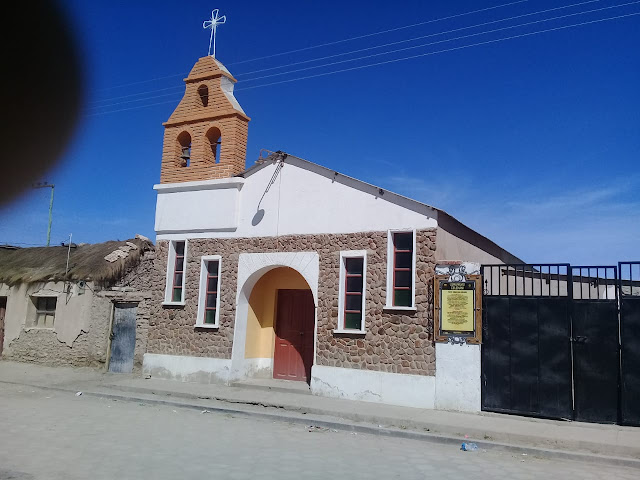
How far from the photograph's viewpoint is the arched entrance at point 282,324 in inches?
591

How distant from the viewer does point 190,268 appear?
1538cm

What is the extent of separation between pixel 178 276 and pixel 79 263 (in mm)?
5190

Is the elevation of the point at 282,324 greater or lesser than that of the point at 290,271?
lesser

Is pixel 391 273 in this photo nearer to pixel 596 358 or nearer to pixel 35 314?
pixel 596 358

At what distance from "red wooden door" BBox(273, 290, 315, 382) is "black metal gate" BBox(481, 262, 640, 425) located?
5.25 metres

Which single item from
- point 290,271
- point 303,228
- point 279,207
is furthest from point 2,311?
point 303,228

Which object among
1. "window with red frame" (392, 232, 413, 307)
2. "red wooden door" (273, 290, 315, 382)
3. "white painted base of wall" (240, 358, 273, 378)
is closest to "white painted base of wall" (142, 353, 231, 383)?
"white painted base of wall" (240, 358, 273, 378)

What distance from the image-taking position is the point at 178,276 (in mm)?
15805

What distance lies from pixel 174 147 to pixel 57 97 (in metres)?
15.1

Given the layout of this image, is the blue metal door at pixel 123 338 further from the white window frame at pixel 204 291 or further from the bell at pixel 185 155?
the bell at pixel 185 155

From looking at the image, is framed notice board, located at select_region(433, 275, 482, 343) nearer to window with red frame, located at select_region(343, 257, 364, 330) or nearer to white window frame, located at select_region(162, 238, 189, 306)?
window with red frame, located at select_region(343, 257, 364, 330)

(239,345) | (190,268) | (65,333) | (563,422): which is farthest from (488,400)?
(65,333)

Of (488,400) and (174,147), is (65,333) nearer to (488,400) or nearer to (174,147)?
(174,147)

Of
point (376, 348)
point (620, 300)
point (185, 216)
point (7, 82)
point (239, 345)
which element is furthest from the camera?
point (185, 216)
